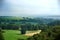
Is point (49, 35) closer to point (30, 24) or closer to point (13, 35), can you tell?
point (30, 24)

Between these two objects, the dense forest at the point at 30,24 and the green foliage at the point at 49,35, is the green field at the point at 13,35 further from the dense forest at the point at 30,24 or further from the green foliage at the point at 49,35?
the green foliage at the point at 49,35

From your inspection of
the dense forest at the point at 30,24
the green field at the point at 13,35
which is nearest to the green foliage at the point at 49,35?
the dense forest at the point at 30,24

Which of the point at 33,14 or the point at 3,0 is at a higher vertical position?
the point at 3,0

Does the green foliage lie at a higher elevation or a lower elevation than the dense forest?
lower

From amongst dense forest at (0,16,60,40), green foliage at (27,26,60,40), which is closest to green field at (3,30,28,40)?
dense forest at (0,16,60,40)

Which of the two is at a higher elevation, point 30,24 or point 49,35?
point 30,24

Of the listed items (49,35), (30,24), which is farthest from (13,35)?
(49,35)

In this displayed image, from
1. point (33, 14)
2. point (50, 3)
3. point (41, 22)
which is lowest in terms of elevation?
point (41, 22)

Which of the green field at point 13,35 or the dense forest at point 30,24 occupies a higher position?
the dense forest at point 30,24

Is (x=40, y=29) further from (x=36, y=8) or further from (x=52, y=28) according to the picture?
(x=36, y=8)

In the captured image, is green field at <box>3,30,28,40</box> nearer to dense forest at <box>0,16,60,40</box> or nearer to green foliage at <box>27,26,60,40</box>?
dense forest at <box>0,16,60,40</box>

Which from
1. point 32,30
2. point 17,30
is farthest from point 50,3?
point 17,30
